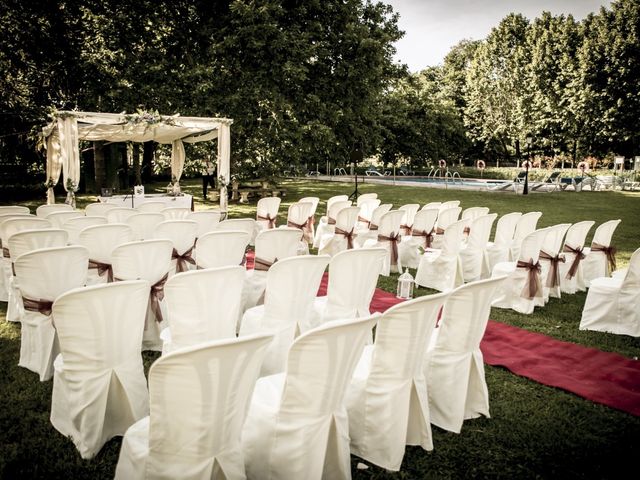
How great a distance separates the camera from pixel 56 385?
290cm

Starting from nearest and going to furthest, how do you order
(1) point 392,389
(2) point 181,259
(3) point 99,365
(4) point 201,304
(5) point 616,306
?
(1) point 392,389
(3) point 99,365
(4) point 201,304
(5) point 616,306
(2) point 181,259

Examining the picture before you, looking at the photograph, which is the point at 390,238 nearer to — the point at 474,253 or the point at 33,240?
the point at 474,253

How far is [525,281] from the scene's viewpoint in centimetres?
572

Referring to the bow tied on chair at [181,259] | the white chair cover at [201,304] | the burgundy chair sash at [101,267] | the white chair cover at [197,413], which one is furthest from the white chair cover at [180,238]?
the white chair cover at [197,413]

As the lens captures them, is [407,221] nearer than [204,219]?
No

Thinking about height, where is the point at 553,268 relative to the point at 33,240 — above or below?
below

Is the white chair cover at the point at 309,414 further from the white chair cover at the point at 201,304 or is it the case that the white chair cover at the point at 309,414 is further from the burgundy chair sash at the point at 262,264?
the burgundy chair sash at the point at 262,264

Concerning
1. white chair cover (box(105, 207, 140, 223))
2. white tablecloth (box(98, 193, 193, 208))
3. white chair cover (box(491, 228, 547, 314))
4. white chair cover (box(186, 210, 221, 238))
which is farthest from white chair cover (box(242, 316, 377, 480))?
white tablecloth (box(98, 193, 193, 208))

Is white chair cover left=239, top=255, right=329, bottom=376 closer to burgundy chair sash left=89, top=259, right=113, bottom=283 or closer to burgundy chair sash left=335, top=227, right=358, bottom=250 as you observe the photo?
burgundy chair sash left=89, top=259, right=113, bottom=283

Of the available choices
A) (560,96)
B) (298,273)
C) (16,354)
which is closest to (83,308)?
(298,273)

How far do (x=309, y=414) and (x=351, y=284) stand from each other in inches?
69.8

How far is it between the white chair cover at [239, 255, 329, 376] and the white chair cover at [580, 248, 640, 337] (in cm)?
372

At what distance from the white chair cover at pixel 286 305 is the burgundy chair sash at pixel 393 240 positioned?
3.80 meters

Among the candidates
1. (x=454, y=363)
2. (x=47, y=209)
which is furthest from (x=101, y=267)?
(x=454, y=363)
